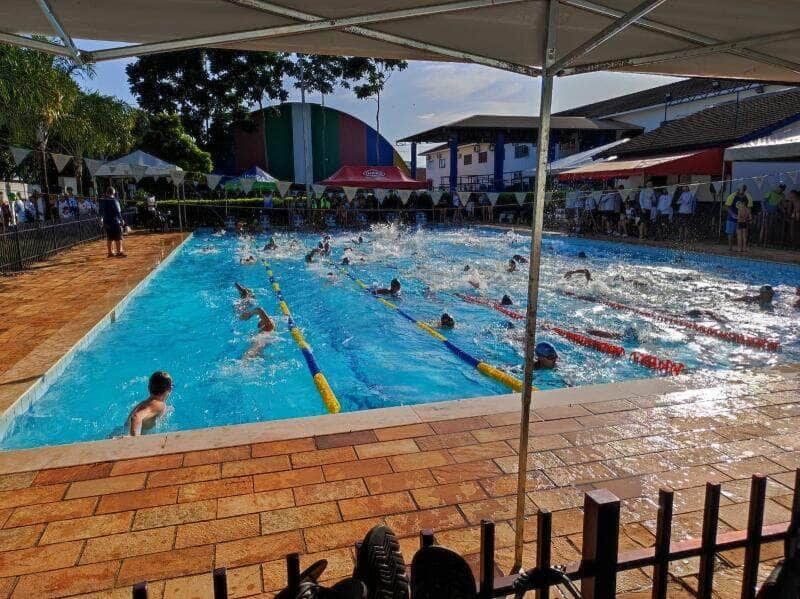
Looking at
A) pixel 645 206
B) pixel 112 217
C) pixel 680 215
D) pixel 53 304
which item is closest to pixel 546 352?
pixel 53 304

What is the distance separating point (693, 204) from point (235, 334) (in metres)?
16.1

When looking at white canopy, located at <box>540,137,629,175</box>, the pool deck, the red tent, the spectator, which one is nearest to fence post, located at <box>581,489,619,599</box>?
the pool deck

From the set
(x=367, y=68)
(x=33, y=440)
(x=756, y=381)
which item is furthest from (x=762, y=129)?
(x=367, y=68)

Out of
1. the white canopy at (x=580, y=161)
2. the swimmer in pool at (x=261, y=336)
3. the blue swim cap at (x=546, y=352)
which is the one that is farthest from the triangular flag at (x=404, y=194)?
the blue swim cap at (x=546, y=352)

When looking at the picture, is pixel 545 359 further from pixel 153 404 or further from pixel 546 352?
pixel 153 404

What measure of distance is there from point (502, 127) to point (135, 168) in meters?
19.1

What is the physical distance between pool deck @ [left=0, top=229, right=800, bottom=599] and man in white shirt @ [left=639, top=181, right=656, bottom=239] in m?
16.3

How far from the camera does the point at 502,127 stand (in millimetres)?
30281

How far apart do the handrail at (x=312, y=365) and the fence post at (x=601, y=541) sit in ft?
12.8

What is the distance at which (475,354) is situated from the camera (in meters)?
8.06

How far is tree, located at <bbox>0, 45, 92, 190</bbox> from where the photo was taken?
566 inches

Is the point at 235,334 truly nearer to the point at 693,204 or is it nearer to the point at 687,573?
the point at 687,573

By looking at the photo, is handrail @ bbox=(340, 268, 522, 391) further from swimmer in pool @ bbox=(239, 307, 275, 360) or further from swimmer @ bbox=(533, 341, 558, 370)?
swimmer in pool @ bbox=(239, 307, 275, 360)

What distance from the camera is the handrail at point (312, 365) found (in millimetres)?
5928
